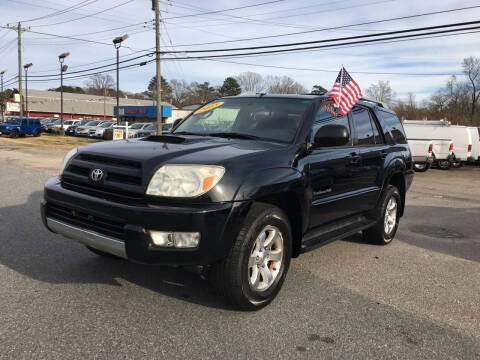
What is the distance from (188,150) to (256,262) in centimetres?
106

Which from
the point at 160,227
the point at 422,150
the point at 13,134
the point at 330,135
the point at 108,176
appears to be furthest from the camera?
the point at 13,134

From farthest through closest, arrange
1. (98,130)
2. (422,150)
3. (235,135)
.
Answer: (98,130) → (422,150) → (235,135)

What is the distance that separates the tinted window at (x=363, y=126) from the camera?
492 cm

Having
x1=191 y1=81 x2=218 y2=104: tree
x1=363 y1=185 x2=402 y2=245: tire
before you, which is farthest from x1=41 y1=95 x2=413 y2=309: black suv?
x1=191 y1=81 x2=218 y2=104: tree

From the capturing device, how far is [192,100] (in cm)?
10738

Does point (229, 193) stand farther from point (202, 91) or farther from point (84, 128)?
point (202, 91)

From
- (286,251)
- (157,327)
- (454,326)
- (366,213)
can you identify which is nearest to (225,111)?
(286,251)

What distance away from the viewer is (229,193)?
3.04m

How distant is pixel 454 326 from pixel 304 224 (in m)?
1.42

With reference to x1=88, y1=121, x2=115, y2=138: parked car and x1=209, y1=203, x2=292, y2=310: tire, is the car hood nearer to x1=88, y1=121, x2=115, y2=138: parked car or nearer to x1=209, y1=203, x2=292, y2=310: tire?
x1=209, y1=203, x2=292, y2=310: tire

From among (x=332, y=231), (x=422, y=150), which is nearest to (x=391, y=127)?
(x=332, y=231)

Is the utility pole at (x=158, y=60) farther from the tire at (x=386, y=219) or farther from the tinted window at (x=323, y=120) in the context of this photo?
the tinted window at (x=323, y=120)

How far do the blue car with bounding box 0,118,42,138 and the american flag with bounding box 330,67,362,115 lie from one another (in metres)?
31.7

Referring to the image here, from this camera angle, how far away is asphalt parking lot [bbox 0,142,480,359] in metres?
2.80
